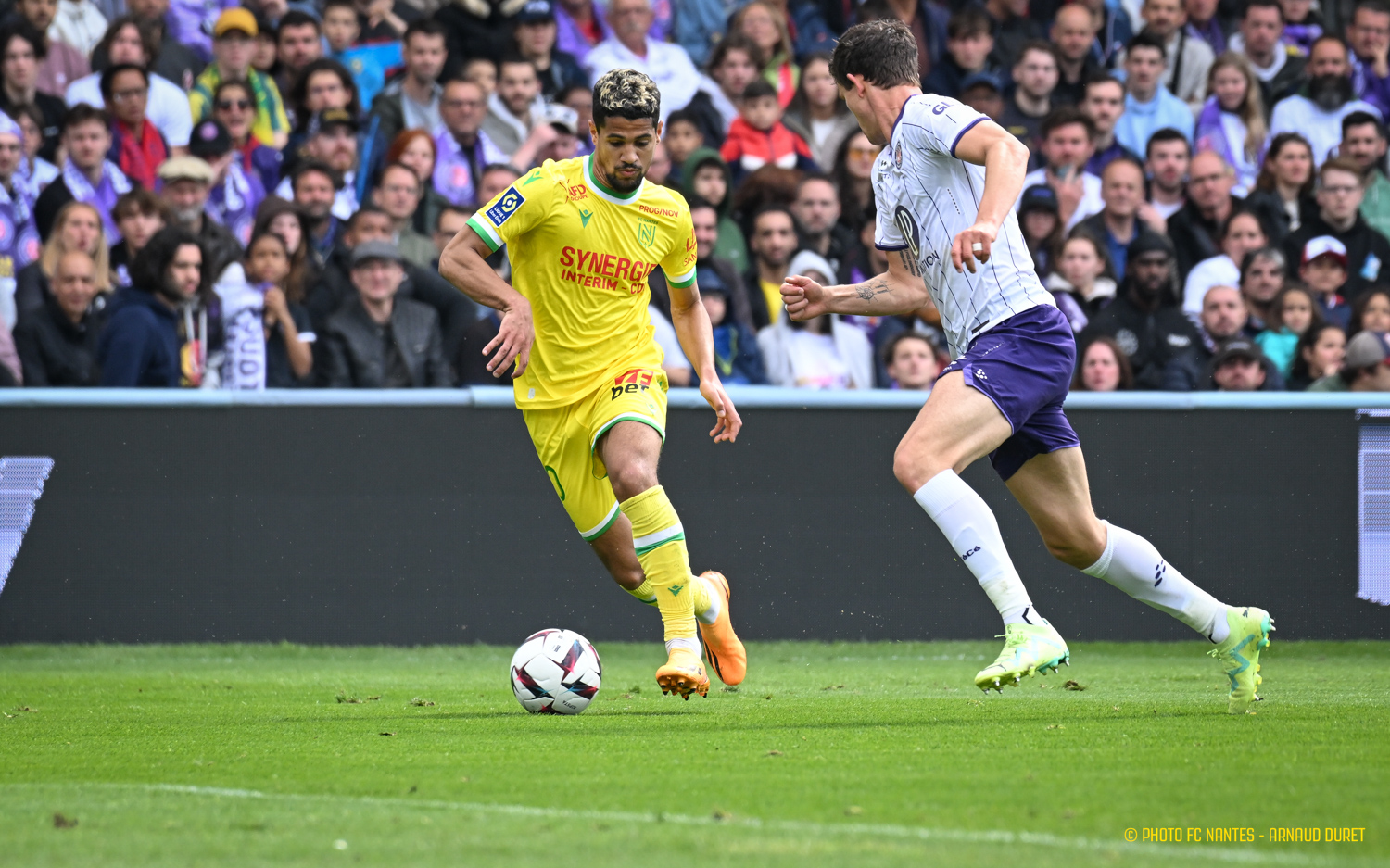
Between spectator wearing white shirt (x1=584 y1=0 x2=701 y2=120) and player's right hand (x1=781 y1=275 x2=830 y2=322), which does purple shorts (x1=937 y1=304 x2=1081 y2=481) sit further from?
spectator wearing white shirt (x1=584 y1=0 x2=701 y2=120)

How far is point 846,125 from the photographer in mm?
14000

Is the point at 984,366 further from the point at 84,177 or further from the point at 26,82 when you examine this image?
the point at 26,82

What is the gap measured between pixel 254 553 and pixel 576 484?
11.9 ft

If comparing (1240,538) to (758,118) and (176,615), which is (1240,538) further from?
(176,615)

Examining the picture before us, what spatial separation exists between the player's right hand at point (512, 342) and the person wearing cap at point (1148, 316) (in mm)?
6024

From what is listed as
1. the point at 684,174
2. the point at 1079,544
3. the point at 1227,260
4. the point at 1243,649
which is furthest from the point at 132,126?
the point at 1243,649

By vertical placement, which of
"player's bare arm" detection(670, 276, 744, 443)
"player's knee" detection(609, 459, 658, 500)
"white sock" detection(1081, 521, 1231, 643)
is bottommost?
"white sock" detection(1081, 521, 1231, 643)

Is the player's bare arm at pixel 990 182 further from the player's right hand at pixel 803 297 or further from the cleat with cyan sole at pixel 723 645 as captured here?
the cleat with cyan sole at pixel 723 645

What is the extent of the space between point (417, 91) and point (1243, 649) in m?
8.72

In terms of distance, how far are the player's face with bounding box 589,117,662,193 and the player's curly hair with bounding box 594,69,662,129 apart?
0.03 meters

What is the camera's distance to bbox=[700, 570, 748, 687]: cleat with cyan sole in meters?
7.61

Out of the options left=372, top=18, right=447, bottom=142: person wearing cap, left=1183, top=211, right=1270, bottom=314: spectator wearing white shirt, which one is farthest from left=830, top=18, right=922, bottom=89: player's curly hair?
left=372, top=18, right=447, bottom=142: person wearing cap

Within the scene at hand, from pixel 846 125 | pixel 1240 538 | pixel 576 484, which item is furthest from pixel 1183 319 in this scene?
pixel 576 484

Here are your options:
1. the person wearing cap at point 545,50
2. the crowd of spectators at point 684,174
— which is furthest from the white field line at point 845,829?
the person wearing cap at point 545,50
